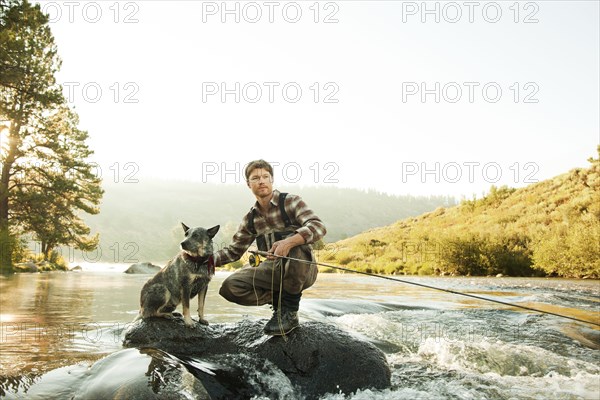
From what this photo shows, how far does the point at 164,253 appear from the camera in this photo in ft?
466

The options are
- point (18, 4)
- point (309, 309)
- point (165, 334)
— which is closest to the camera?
point (165, 334)

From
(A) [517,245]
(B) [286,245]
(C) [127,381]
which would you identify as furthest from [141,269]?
(C) [127,381]

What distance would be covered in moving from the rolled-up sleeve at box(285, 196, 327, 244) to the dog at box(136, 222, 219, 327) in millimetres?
917

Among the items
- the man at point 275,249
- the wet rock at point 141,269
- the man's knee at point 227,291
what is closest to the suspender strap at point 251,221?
the man at point 275,249

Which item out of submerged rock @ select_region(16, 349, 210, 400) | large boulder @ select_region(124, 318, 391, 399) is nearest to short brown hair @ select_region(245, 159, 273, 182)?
large boulder @ select_region(124, 318, 391, 399)

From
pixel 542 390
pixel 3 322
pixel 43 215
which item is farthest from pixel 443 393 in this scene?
pixel 43 215

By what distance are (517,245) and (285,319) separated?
86.6ft

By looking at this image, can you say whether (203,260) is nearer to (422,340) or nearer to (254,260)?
(254,260)

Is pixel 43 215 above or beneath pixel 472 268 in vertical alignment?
above

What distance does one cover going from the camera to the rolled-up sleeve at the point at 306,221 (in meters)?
4.66

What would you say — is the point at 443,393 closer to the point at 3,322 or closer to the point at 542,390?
the point at 542,390

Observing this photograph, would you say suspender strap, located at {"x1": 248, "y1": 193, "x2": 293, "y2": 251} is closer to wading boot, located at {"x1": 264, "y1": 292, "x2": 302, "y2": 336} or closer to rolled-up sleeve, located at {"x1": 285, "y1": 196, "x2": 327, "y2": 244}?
rolled-up sleeve, located at {"x1": 285, "y1": 196, "x2": 327, "y2": 244}

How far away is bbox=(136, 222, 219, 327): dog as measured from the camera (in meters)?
4.90

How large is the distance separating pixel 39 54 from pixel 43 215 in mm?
11346
